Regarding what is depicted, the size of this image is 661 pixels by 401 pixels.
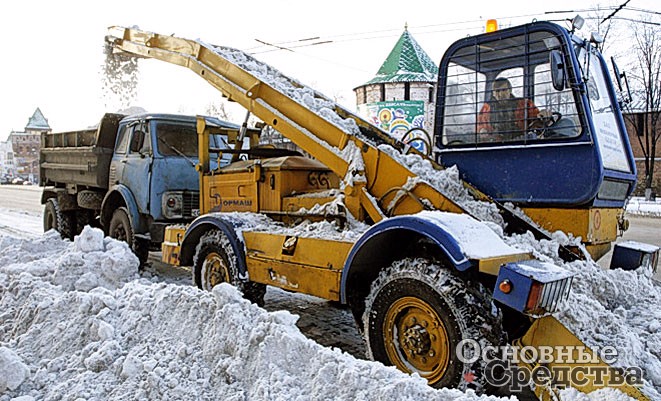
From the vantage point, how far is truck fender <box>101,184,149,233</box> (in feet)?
25.9

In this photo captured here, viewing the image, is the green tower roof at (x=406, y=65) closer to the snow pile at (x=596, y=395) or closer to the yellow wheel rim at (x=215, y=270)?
the yellow wheel rim at (x=215, y=270)

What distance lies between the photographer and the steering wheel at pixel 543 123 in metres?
4.13

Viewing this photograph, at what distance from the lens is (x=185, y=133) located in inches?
326

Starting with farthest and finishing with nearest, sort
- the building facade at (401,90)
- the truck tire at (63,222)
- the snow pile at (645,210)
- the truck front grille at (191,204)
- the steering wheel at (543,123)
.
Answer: the building facade at (401,90) → the snow pile at (645,210) → the truck tire at (63,222) → the truck front grille at (191,204) → the steering wheel at (543,123)

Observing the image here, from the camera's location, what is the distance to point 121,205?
28.3 feet

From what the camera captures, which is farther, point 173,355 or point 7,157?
point 7,157

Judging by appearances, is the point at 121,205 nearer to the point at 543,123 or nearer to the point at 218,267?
the point at 218,267

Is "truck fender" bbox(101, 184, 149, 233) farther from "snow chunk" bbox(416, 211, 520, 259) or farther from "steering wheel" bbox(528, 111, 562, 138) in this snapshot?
"steering wheel" bbox(528, 111, 562, 138)

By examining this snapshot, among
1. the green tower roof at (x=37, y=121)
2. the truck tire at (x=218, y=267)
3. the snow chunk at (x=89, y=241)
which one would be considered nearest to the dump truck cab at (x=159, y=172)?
the snow chunk at (x=89, y=241)

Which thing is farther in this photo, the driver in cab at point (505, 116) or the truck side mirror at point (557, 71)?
the driver in cab at point (505, 116)

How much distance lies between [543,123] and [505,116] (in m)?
0.33

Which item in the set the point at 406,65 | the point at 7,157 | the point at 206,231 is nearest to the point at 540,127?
the point at 206,231

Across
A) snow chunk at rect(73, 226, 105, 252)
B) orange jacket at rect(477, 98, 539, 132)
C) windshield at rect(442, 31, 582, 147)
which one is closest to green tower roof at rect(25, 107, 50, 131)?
snow chunk at rect(73, 226, 105, 252)

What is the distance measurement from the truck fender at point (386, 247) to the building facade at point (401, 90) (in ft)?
91.8
